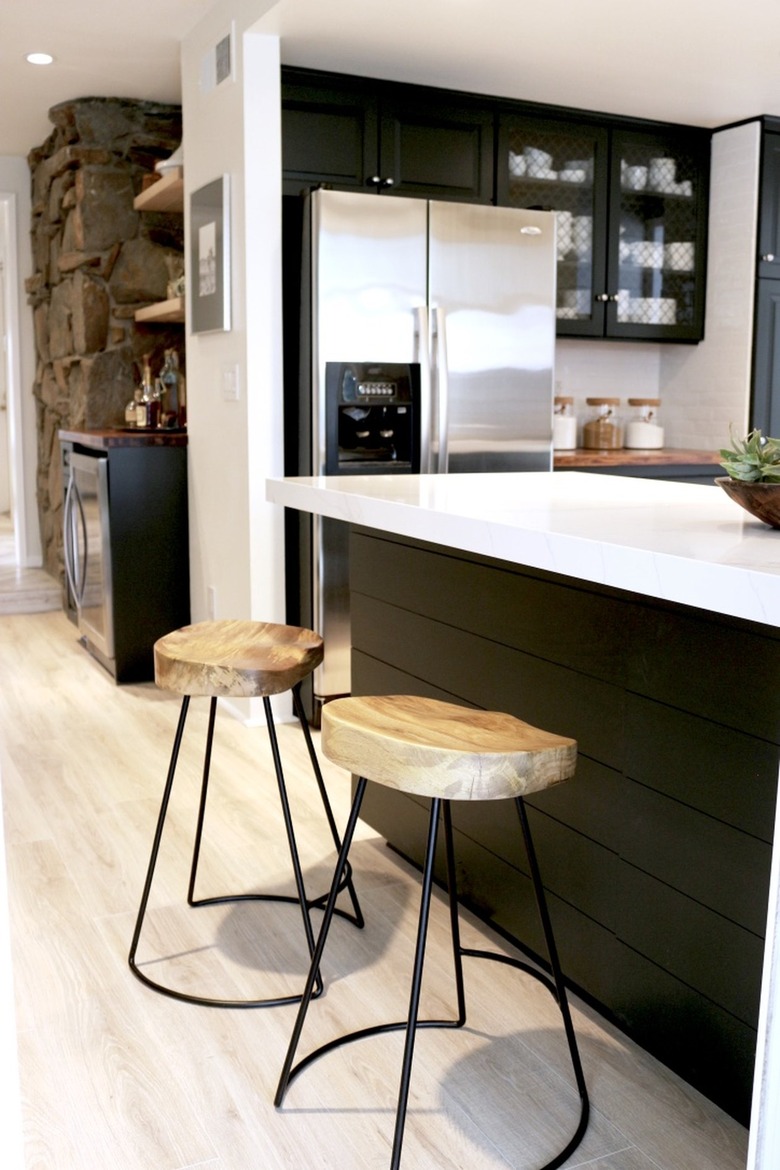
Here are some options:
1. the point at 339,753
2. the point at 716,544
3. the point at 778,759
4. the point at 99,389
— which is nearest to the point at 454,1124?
the point at 339,753

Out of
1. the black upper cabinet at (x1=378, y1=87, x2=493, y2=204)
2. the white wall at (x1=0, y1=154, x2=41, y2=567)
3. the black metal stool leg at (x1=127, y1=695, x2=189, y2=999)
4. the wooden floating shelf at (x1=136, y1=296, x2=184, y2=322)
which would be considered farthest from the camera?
the white wall at (x1=0, y1=154, x2=41, y2=567)

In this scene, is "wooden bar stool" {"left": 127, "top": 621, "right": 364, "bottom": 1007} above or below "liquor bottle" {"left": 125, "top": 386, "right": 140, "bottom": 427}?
below

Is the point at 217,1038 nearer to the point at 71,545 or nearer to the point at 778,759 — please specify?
the point at 778,759

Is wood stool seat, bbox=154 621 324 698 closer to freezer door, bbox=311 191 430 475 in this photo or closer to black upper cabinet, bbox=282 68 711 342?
freezer door, bbox=311 191 430 475

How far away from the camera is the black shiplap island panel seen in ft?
5.57

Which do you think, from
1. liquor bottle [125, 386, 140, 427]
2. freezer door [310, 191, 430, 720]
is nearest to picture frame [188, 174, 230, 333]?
freezer door [310, 191, 430, 720]

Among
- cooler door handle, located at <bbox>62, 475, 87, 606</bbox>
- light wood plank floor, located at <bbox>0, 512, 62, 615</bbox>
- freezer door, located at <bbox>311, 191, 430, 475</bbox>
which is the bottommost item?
light wood plank floor, located at <bbox>0, 512, 62, 615</bbox>

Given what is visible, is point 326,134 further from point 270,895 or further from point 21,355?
point 21,355

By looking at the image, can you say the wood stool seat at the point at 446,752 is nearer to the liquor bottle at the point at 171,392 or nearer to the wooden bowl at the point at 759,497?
the wooden bowl at the point at 759,497

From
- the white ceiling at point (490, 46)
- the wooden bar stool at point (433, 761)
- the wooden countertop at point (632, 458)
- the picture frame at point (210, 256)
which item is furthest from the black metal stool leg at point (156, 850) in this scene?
the wooden countertop at point (632, 458)

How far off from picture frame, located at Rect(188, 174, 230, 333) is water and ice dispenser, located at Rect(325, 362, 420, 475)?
0.49 meters

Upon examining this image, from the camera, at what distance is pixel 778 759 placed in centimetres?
162

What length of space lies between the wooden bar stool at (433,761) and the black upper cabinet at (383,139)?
269 cm

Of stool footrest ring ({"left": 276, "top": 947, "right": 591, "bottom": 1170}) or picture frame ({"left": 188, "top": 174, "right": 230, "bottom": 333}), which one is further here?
picture frame ({"left": 188, "top": 174, "right": 230, "bottom": 333})
